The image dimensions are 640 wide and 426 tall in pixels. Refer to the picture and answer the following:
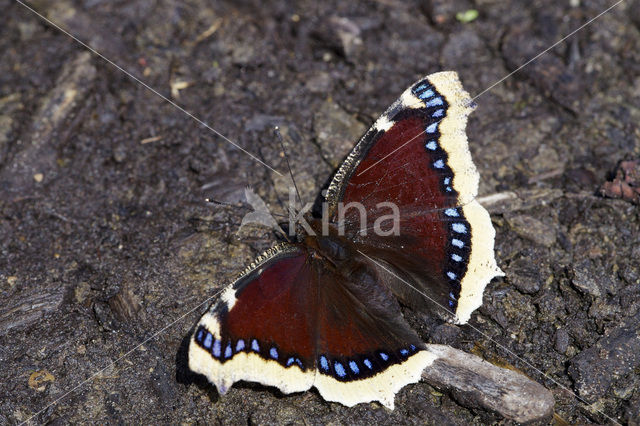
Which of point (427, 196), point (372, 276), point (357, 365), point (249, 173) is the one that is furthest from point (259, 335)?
point (249, 173)

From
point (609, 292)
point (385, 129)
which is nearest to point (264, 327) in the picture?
point (385, 129)

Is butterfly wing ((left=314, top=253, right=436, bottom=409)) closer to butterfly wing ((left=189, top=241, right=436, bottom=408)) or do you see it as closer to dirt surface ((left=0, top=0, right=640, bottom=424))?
butterfly wing ((left=189, top=241, right=436, bottom=408))

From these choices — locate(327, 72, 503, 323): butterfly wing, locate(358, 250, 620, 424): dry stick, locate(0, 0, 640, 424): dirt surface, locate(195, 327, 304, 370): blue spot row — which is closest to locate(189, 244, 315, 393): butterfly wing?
A: locate(195, 327, 304, 370): blue spot row

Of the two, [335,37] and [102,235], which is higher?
[335,37]

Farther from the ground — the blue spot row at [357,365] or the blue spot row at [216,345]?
the blue spot row at [357,365]

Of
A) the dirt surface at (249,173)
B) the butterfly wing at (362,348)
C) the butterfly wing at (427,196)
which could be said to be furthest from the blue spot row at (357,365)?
the butterfly wing at (427,196)

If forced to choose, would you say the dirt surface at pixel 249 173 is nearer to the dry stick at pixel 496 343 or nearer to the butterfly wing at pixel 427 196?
the dry stick at pixel 496 343

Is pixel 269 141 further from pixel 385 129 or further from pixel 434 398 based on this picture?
pixel 434 398
